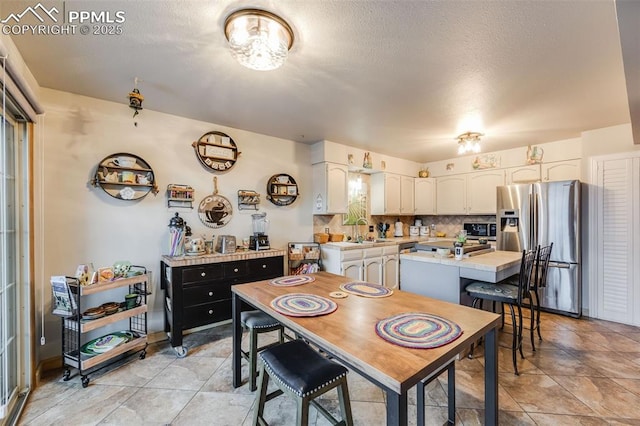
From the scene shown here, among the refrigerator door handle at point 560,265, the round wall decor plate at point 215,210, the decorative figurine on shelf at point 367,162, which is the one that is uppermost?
the decorative figurine on shelf at point 367,162

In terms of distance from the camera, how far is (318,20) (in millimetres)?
1502

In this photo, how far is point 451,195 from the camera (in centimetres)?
495

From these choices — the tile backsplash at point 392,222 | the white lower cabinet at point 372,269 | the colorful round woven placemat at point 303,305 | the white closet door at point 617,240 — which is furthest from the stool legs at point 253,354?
the white closet door at point 617,240

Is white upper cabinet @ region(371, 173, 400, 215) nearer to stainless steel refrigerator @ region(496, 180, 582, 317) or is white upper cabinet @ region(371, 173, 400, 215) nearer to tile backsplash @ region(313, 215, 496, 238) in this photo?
tile backsplash @ region(313, 215, 496, 238)

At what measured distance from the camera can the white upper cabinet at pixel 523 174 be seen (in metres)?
4.04

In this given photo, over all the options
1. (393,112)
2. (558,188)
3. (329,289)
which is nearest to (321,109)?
(393,112)

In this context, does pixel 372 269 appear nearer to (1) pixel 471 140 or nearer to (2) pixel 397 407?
(1) pixel 471 140

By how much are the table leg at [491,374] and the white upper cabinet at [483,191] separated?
3.69 m

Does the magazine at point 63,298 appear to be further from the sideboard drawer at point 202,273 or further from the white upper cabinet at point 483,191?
the white upper cabinet at point 483,191

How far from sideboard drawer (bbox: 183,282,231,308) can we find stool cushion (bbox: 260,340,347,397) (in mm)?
1508

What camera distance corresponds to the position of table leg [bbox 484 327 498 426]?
1.33 metres

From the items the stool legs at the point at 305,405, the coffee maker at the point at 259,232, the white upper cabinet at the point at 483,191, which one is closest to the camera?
the stool legs at the point at 305,405

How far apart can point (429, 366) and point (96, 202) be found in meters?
3.03

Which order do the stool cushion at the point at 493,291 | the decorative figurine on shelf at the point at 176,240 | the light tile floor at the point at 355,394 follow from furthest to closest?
the decorative figurine on shelf at the point at 176,240
the stool cushion at the point at 493,291
the light tile floor at the point at 355,394
